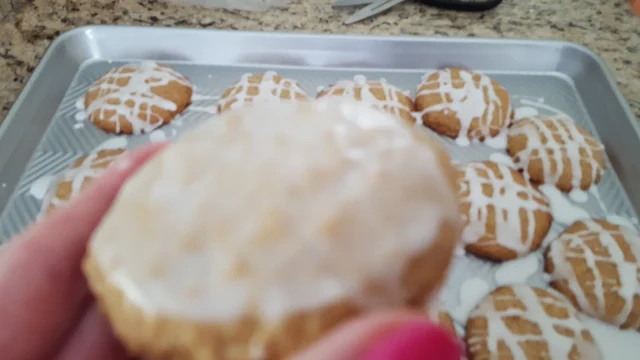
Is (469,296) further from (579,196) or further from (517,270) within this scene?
(579,196)

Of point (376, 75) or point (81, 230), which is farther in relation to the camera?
point (376, 75)

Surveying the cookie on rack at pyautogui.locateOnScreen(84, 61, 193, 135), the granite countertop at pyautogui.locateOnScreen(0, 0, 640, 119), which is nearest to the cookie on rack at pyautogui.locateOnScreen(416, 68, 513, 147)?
the granite countertop at pyautogui.locateOnScreen(0, 0, 640, 119)

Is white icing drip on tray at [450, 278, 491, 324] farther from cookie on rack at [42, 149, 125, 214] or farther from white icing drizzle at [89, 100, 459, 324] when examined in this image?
cookie on rack at [42, 149, 125, 214]

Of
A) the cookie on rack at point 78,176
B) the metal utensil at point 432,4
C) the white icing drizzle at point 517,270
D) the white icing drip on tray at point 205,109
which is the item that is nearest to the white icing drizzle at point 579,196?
the white icing drizzle at point 517,270

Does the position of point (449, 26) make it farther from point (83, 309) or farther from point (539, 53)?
point (83, 309)

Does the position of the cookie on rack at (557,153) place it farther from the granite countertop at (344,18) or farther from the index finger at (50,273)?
the index finger at (50,273)

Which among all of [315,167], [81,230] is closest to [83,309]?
[81,230]
